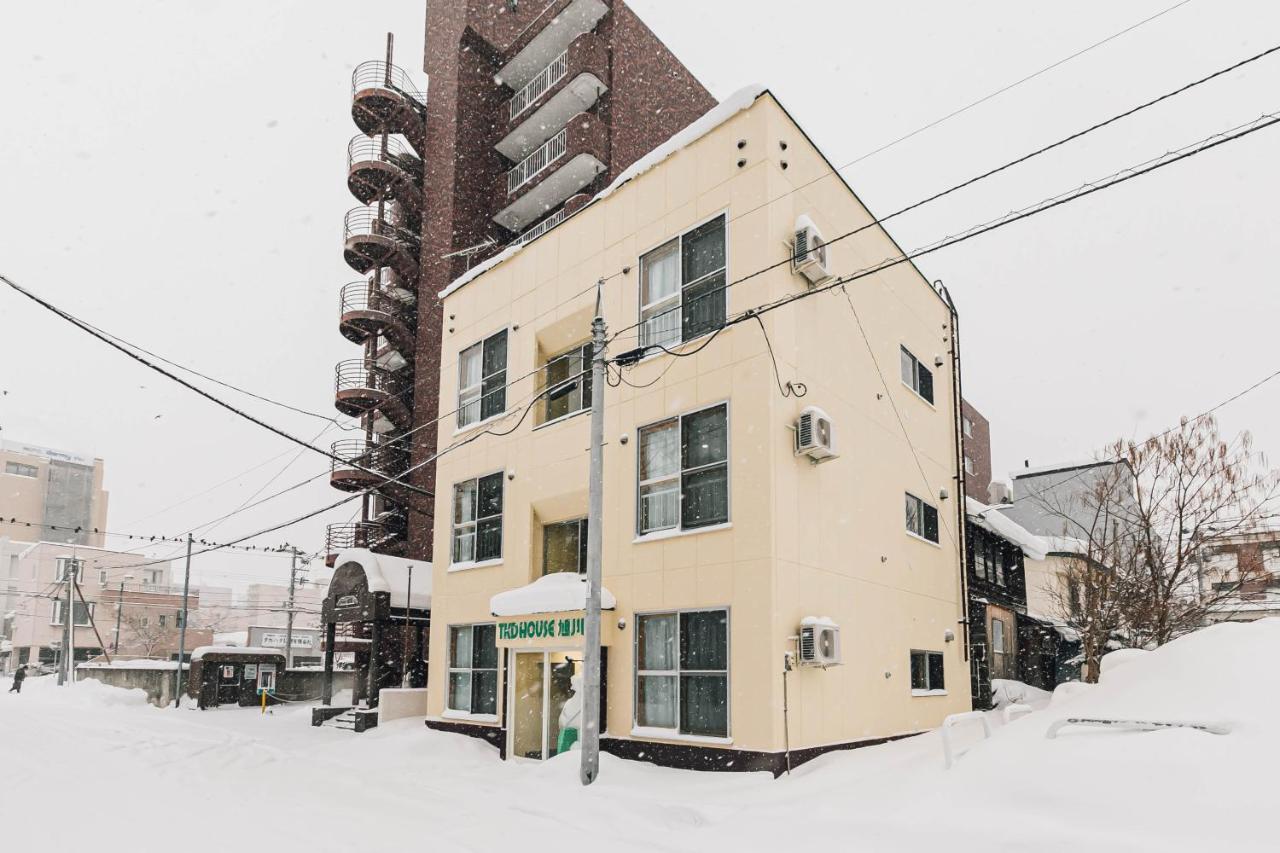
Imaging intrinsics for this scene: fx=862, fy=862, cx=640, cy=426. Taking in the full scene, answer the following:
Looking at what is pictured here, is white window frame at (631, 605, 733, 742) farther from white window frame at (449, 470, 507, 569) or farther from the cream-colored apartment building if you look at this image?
white window frame at (449, 470, 507, 569)

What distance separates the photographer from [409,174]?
36.4m

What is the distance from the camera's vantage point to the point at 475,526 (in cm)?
1828

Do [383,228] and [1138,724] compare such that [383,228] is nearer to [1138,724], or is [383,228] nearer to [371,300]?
[371,300]

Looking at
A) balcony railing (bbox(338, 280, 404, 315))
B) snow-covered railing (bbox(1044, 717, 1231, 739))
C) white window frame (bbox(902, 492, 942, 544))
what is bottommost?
snow-covered railing (bbox(1044, 717, 1231, 739))

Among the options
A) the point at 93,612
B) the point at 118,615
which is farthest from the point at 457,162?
the point at 93,612

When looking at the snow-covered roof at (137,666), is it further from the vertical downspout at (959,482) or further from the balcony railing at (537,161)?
the vertical downspout at (959,482)

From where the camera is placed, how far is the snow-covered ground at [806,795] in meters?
7.27

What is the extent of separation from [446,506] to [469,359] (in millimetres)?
3353

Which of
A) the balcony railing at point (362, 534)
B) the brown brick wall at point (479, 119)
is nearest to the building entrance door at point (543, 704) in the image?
the brown brick wall at point (479, 119)

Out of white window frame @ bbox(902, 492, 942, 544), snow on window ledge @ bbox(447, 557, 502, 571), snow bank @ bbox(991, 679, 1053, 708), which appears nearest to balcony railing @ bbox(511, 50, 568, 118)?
snow on window ledge @ bbox(447, 557, 502, 571)

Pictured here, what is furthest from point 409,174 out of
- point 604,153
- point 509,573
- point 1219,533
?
A: point 1219,533

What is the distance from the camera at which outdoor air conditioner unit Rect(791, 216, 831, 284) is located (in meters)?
13.7

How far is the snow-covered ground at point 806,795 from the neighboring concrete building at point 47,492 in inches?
3633

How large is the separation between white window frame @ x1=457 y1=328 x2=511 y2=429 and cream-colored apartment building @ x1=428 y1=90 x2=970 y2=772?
7 centimetres
